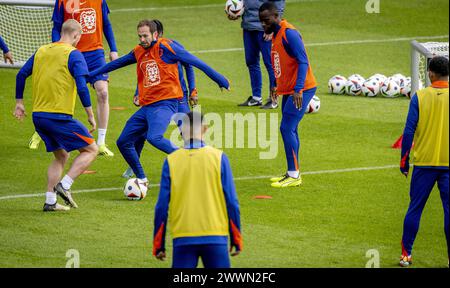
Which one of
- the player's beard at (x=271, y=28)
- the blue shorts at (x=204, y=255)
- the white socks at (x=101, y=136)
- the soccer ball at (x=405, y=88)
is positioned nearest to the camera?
the blue shorts at (x=204, y=255)

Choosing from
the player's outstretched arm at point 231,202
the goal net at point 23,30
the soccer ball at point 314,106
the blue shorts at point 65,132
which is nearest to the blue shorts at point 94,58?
the blue shorts at point 65,132

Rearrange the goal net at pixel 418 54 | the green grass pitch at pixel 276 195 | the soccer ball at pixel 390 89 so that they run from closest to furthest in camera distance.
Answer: the green grass pitch at pixel 276 195 → the goal net at pixel 418 54 → the soccer ball at pixel 390 89

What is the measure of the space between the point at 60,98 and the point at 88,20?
3.43 metres

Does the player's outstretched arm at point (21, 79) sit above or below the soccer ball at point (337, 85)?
above

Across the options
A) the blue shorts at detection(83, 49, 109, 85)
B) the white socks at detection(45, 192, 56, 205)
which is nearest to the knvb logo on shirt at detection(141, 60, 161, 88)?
the white socks at detection(45, 192, 56, 205)

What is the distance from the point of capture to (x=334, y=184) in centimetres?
1498

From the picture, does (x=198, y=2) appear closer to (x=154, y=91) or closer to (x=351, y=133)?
(x=351, y=133)

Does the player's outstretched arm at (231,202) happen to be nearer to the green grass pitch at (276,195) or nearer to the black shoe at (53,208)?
the green grass pitch at (276,195)

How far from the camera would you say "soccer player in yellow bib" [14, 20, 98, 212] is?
13289 mm

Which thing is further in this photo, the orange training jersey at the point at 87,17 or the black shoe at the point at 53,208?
the orange training jersey at the point at 87,17

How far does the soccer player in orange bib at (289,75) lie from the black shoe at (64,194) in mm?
2914

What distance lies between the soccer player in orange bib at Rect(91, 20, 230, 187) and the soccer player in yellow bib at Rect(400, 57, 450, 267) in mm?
3910

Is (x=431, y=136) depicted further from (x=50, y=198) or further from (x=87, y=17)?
(x=87, y=17)

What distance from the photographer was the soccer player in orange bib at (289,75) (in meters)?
14.6
